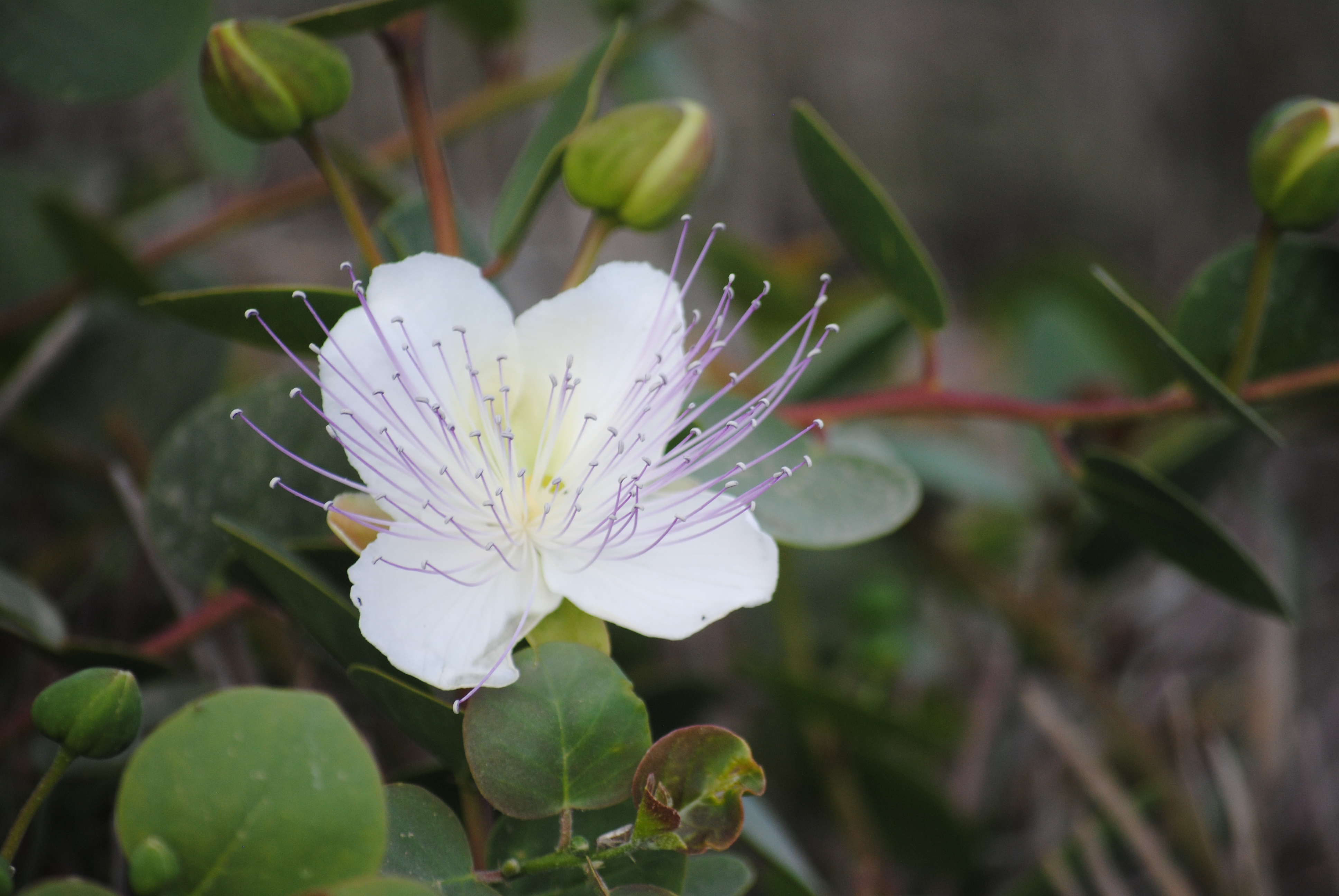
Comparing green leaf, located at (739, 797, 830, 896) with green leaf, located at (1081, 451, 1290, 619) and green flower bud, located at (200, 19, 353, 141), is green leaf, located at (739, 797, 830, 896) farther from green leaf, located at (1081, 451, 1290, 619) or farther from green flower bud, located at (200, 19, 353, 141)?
green flower bud, located at (200, 19, 353, 141)

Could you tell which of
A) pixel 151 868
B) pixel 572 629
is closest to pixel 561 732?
pixel 572 629

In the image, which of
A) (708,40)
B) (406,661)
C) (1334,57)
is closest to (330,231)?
(708,40)

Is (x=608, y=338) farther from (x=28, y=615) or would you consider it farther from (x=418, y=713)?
(x=28, y=615)

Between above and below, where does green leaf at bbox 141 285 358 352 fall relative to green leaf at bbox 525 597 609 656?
above

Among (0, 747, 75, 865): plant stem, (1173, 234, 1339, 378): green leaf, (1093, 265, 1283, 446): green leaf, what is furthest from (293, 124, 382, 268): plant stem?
(1173, 234, 1339, 378): green leaf

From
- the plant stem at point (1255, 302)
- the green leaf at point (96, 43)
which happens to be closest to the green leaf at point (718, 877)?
the plant stem at point (1255, 302)

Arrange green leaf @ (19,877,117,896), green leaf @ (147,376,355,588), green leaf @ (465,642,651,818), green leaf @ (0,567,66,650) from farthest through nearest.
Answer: green leaf @ (147,376,355,588), green leaf @ (0,567,66,650), green leaf @ (465,642,651,818), green leaf @ (19,877,117,896)

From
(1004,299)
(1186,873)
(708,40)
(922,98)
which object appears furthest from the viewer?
(922,98)

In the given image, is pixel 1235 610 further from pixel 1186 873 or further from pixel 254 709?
pixel 254 709
